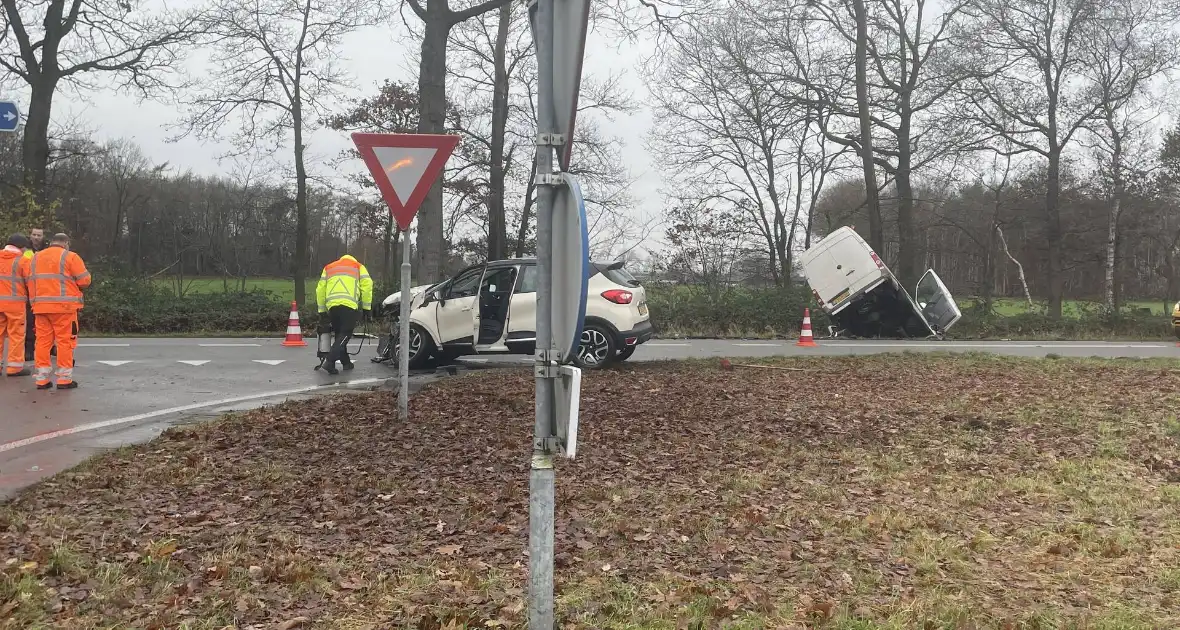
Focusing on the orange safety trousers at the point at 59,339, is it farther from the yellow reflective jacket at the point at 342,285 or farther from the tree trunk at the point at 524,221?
the tree trunk at the point at 524,221

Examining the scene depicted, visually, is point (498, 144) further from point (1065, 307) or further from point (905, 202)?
point (1065, 307)

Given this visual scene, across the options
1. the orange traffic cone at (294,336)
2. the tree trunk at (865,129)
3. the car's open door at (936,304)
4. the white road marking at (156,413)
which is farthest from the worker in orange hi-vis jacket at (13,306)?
the tree trunk at (865,129)

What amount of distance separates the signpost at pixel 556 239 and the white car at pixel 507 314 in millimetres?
8349

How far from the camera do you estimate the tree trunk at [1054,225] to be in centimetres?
2605

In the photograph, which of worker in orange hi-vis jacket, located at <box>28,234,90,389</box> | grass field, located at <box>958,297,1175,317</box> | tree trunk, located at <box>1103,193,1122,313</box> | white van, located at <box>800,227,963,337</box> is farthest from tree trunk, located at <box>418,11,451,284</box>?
tree trunk, located at <box>1103,193,1122,313</box>

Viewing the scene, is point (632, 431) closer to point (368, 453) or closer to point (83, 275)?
point (368, 453)

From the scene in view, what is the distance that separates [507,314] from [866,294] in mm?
9367

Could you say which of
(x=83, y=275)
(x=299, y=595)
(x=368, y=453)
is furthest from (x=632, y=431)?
(x=83, y=275)

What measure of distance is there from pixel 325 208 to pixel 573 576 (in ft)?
96.6

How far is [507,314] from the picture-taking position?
36.6ft

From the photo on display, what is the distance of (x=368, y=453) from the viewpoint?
6090 millimetres

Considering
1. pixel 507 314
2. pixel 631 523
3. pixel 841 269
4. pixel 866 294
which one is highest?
pixel 841 269

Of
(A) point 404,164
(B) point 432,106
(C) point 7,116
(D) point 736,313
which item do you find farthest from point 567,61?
(D) point 736,313

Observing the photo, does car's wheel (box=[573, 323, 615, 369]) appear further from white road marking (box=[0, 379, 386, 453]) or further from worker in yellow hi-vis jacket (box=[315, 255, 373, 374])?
worker in yellow hi-vis jacket (box=[315, 255, 373, 374])
